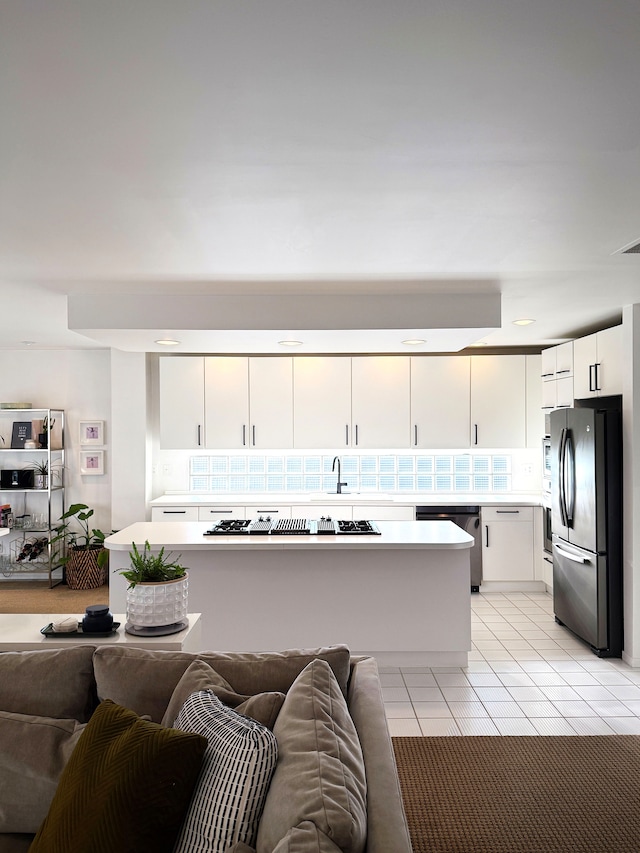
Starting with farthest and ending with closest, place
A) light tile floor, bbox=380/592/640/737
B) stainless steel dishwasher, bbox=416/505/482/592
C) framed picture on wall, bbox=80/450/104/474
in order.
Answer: framed picture on wall, bbox=80/450/104/474 < stainless steel dishwasher, bbox=416/505/482/592 < light tile floor, bbox=380/592/640/737

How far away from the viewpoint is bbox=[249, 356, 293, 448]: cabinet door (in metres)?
6.52

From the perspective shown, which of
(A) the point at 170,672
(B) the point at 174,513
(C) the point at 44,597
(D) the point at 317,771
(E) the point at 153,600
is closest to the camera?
(D) the point at 317,771

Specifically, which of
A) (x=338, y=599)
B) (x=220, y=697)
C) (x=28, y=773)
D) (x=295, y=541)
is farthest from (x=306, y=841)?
(x=338, y=599)

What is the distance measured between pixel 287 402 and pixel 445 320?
2.76 meters

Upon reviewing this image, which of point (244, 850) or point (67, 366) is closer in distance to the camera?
point (244, 850)

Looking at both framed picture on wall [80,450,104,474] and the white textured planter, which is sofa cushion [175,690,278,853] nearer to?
the white textured planter

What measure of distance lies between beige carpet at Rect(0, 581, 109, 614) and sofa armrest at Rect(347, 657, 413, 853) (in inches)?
169

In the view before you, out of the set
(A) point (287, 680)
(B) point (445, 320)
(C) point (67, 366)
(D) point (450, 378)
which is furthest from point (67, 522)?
(A) point (287, 680)

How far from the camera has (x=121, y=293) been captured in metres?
4.03

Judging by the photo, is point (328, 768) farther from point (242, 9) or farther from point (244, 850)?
point (242, 9)

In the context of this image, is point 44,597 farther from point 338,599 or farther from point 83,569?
point 338,599

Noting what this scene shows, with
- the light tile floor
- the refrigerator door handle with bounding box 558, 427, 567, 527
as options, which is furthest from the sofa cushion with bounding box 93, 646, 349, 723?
the refrigerator door handle with bounding box 558, 427, 567, 527

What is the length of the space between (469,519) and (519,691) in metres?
2.42

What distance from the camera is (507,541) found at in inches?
245
